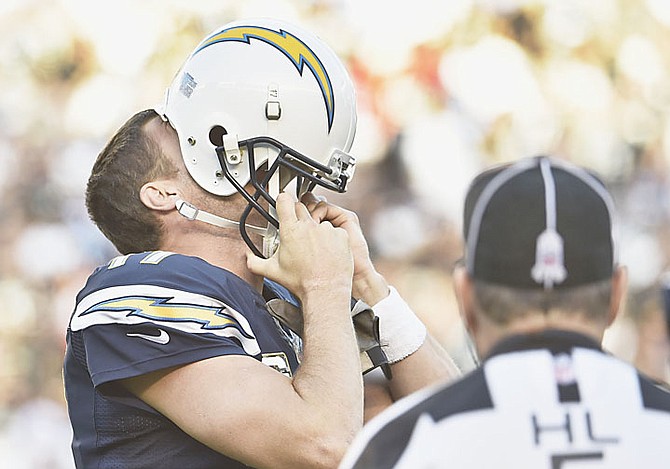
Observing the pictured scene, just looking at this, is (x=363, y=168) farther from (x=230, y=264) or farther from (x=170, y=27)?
(x=230, y=264)

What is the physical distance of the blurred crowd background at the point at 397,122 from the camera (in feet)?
22.4

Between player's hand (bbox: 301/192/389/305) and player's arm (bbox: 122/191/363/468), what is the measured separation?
12.6 inches

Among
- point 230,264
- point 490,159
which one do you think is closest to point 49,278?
point 490,159

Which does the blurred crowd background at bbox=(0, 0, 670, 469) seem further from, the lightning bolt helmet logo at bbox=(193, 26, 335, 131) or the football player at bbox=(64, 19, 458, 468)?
the lightning bolt helmet logo at bbox=(193, 26, 335, 131)

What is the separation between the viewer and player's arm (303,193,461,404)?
2.65 meters

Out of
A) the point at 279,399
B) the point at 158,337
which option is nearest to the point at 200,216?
the point at 158,337

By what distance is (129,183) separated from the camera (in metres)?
2.60

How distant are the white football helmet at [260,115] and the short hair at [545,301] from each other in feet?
3.29

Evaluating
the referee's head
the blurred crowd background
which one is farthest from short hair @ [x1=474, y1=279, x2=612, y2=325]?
the blurred crowd background

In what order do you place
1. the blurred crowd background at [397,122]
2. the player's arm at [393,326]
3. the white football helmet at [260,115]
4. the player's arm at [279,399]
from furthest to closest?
1. the blurred crowd background at [397,122]
2. the player's arm at [393,326]
3. the white football helmet at [260,115]
4. the player's arm at [279,399]

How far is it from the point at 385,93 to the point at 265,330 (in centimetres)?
525

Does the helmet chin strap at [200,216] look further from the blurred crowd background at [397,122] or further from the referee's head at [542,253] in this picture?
the blurred crowd background at [397,122]

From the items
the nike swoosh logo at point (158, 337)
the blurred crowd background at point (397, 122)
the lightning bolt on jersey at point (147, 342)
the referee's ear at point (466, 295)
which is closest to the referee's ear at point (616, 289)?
the referee's ear at point (466, 295)

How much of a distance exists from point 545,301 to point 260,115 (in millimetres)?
1131
